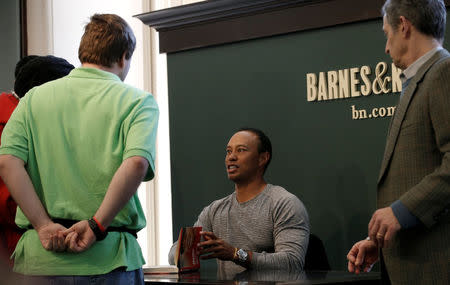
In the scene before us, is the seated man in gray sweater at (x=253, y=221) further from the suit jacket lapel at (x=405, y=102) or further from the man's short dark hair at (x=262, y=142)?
the suit jacket lapel at (x=405, y=102)

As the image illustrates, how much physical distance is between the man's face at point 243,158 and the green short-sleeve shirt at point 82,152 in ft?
5.78

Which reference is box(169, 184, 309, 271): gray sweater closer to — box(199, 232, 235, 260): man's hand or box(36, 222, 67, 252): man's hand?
box(199, 232, 235, 260): man's hand

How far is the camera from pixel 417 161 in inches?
82.9

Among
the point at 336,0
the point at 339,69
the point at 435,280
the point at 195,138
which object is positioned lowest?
the point at 435,280

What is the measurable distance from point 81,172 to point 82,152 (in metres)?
0.06

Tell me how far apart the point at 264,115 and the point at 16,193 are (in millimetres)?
2349

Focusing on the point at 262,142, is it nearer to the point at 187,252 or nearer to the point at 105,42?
the point at 187,252

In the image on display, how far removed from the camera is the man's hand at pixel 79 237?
6.23 ft

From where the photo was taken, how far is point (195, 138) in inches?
174

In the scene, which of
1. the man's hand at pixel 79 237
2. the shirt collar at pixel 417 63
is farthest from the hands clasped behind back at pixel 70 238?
the shirt collar at pixel 417 63

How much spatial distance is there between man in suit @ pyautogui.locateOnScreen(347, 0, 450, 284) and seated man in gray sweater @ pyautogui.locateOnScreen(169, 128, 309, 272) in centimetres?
99

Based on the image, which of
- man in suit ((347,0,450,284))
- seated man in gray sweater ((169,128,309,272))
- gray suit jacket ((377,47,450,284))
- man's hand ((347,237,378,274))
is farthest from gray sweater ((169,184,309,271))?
gray suit jacket ((377,47,450,284))

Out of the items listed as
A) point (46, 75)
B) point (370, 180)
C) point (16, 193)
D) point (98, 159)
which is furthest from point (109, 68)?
point (370, 180)

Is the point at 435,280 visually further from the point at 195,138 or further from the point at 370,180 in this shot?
→ the point at 195,138
